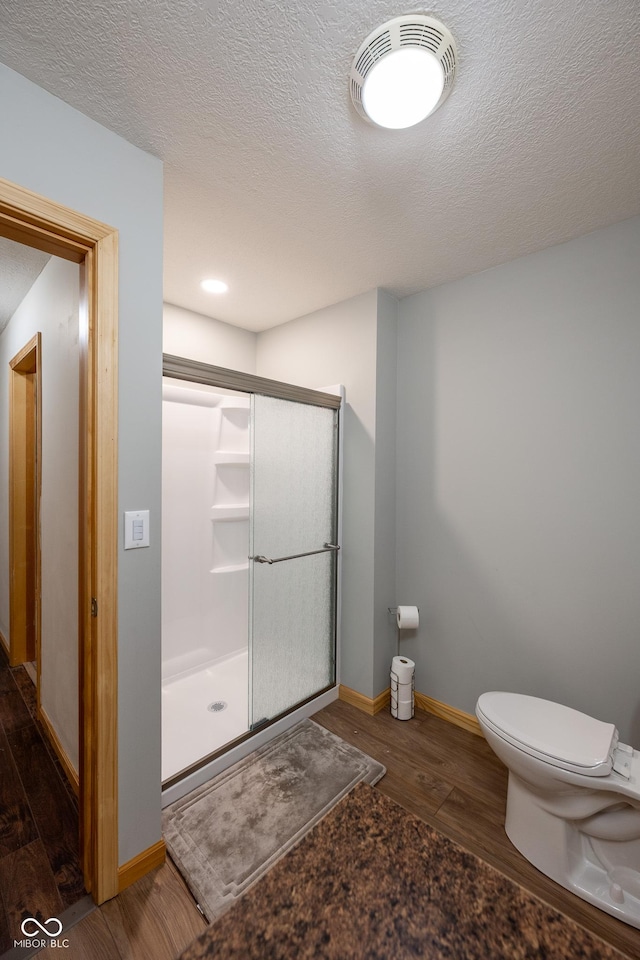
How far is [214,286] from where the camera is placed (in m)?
2.38

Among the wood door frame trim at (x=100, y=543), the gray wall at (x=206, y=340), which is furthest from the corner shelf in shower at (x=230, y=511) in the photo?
the wood door frame trim at (x=100, y=543)

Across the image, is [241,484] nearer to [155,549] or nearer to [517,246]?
[155,549]

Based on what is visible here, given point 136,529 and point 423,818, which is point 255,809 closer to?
point 423,818

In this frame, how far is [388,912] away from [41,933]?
1435mm

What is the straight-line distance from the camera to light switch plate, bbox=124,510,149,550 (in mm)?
1346

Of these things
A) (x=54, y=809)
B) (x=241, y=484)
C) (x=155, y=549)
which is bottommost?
(x=54, y=809)

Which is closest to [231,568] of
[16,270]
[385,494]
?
[385,494]

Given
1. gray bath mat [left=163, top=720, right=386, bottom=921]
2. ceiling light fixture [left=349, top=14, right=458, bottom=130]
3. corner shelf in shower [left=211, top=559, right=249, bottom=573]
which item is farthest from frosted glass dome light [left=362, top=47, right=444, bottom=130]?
corner shelf in shower [left=211, top=559, right=249, bottom=573]

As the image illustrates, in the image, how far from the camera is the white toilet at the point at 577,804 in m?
1.32

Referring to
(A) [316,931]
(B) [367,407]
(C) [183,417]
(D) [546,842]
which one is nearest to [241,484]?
(C) [183,417]

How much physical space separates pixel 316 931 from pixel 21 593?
10.6ft

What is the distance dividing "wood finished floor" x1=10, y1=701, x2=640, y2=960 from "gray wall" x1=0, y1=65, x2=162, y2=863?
150 millimetres

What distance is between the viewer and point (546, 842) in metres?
1.45

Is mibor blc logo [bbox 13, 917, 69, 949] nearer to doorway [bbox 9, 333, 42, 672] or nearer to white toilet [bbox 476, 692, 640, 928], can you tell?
white toilet [bbox 476, 692, 640, 928]
